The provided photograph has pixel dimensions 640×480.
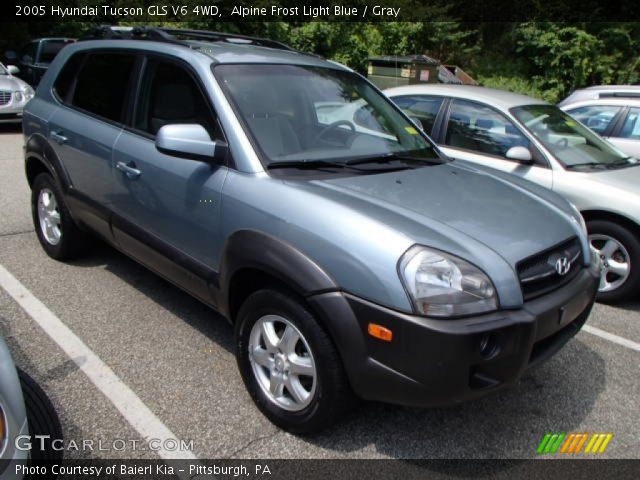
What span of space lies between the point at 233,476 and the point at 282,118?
1828 mm

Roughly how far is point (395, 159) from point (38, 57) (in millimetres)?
14020

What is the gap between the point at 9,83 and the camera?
37.3 ft

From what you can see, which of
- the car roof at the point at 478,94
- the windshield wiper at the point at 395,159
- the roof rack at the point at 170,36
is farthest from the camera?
the car roof at the point at 478,94

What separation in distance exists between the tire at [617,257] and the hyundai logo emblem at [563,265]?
6.77ft

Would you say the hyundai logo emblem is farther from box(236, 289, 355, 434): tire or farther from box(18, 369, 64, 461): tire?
box(18, 369, 64, 461): tire

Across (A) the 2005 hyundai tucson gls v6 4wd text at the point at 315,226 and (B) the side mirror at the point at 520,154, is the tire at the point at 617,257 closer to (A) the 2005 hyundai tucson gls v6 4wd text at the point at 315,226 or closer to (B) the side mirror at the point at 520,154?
(B) the side mirror at the point at 520,154

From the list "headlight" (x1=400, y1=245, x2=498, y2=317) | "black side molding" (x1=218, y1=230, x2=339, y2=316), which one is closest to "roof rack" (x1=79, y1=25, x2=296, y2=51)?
"black side molding" (x1=218, y1=230, x2=339, y2=316)

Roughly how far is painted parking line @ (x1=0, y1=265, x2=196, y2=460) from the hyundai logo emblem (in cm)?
191

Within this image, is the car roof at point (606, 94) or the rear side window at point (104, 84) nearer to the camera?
the rear side window at point (104, 84)

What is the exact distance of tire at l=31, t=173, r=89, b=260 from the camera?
4254 millimetres

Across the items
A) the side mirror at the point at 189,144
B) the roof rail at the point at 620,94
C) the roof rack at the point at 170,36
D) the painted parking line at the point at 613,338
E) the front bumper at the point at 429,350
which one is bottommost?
the painted parking line at the point at 613,338

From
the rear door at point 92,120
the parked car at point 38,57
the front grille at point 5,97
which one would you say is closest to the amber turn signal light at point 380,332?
the rear door at point 92,120

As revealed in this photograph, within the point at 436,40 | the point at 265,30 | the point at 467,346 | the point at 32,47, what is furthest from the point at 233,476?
the point at 436,40

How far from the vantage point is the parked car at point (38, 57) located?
13942 millimetres
